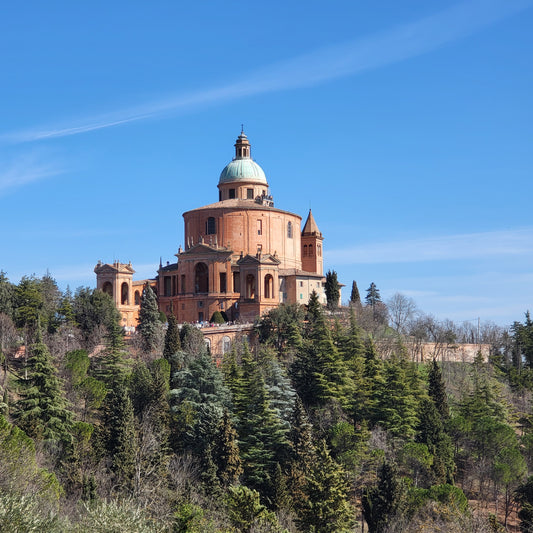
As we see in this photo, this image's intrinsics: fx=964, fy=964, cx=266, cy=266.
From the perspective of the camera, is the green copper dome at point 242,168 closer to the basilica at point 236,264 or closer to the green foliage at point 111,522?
the basilica at point 236,264

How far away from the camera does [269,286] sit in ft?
262

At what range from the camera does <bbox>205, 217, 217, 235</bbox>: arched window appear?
84.8 meters

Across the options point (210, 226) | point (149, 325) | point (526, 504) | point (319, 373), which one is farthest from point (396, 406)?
point (210, 226)

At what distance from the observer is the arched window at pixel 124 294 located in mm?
82312

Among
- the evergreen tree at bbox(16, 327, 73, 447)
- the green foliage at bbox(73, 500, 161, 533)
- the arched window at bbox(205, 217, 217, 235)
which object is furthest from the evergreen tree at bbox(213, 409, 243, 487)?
the arched window at bbox(205, 217, 217, 235)

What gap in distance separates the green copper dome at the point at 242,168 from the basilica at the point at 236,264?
0.09 meters

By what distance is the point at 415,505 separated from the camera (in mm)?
46188

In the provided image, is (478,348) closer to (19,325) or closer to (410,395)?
(410,395)

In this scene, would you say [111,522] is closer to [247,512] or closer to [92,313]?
[247,512]

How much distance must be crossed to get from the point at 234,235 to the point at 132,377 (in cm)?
2996

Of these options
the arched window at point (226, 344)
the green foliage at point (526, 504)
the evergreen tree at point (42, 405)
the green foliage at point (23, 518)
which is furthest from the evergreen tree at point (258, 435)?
the green foliage at point (23, 518)

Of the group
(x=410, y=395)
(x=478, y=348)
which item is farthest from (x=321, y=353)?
(x=478, y=348)

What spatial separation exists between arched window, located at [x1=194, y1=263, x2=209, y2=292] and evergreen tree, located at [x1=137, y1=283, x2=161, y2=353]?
10.7 m

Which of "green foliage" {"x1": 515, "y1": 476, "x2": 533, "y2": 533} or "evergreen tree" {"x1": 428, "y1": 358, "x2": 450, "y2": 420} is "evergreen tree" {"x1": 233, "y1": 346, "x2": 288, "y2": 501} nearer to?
"evergreen tree" {"x1": 428, "y1": 358, "x2": 450, "y2": 420}
